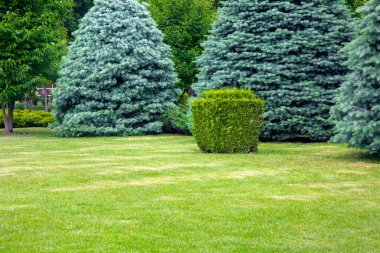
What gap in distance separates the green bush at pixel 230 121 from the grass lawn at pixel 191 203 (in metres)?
1.03

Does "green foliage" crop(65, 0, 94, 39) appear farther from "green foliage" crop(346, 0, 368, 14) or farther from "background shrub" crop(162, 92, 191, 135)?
"background shrub" crop(162, 92, 191, 135)

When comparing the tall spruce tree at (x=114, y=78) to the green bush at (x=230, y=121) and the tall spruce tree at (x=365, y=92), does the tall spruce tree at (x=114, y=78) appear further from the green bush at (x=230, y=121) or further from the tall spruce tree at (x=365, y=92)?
the tall spruce tree at (x=365, y=92)

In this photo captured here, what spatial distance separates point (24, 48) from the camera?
30.3 meters

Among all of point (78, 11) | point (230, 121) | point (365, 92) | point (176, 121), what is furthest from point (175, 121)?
point (78, 11)

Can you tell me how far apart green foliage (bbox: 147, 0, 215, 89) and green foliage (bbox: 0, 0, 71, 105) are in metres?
5.80

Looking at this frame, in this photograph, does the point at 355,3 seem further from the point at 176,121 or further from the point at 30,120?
the point at 30,120

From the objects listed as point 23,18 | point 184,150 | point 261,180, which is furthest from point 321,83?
point 23,18

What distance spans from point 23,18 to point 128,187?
66.6ft

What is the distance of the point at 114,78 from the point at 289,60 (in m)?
8.79

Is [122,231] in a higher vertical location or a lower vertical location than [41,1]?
lower

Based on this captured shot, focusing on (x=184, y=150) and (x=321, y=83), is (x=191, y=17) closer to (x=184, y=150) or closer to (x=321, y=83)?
(x=321, y=83)

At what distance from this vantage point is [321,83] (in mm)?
22328

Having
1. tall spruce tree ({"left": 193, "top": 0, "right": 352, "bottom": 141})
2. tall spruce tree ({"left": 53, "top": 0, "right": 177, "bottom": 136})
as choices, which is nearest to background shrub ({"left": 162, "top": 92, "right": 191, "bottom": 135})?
tall spruce tree ({"left": 53, "top": 0, "right": 177, "bottom": 136})

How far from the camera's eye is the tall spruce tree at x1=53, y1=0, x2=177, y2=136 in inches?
1083
